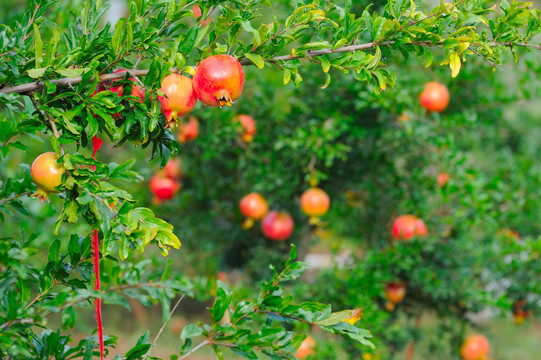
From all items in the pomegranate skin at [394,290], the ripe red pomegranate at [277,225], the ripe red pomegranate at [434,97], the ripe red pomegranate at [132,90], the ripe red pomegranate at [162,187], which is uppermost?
the ripe red pomegranate at [132,90]

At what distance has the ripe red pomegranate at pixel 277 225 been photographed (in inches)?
85.9

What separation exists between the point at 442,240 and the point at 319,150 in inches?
31.9

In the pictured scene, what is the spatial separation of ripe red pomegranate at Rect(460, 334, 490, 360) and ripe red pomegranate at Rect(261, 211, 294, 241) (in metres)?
0.98

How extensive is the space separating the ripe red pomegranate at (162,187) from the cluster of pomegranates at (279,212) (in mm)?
410

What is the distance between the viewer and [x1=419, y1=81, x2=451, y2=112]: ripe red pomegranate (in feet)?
6.92

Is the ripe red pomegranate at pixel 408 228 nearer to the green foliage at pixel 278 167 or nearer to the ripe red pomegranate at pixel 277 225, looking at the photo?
the green foliage at pixel 278 167

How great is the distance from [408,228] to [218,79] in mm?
1516

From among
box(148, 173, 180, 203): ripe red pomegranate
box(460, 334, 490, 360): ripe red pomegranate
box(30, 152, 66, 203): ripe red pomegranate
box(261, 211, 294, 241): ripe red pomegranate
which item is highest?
box(30, 152, 66, 203): ripe red pomegranate

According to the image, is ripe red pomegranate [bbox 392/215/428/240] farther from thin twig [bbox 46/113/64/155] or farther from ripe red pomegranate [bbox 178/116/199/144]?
thin twig [bbox 46/113/64/155]

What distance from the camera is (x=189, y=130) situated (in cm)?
214

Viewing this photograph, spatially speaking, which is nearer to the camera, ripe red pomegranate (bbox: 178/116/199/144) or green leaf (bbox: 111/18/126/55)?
green leaf (bbox: 111/18/126/55)

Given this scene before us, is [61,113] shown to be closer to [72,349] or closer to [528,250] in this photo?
[72,349]

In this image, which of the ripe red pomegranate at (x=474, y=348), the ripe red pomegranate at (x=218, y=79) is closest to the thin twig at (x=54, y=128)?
the ripe red pomegranate at (x=218, y=79)

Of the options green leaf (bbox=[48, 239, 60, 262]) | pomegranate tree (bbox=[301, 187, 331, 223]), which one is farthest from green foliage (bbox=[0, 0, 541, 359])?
pomegranate tree (bbox=[301, 187, 331, 223])
